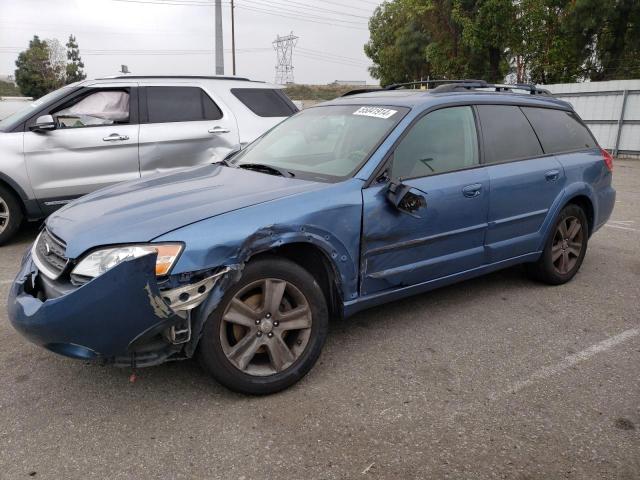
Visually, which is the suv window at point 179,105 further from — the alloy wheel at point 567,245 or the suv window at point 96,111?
the alloy wheel at point 567,245

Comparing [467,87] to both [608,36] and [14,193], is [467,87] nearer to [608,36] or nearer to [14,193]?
[14,193]

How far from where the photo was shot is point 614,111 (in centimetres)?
1588

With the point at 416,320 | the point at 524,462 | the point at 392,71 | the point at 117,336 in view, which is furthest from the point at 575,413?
the point at 392,71

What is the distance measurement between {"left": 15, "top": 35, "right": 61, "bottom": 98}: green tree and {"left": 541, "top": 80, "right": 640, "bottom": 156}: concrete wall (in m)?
61.0

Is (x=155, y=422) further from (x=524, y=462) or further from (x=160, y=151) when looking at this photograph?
(x=160, y=151)

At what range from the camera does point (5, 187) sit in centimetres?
579

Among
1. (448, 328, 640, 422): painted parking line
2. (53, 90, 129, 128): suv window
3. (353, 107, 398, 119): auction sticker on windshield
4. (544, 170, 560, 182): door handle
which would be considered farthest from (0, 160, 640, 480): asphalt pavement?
(53, 90, 129, 128): suv window

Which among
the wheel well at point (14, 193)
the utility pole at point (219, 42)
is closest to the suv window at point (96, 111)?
the wheel well at point (14, 193)

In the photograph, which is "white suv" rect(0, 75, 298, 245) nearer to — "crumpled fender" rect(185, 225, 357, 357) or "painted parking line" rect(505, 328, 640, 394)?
"crumpled fender" rect(185, 225, 357, 357)

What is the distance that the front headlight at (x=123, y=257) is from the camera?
8.46ft

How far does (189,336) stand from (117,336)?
324 millimetres

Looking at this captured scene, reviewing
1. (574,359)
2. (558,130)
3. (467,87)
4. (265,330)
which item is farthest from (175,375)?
(558,130)

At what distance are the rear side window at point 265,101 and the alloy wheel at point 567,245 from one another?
3723 millimetres

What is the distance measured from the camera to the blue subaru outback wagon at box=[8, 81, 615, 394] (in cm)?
259
